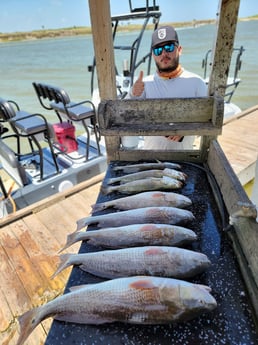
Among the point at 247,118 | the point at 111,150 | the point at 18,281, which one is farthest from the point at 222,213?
the point at 247,118

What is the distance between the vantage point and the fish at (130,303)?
888 millimetres

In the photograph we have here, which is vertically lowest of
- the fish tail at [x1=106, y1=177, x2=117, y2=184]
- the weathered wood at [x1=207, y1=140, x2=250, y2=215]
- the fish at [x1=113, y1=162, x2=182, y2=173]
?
the fish tail at [x1=106, y1=177, x2=117, y2=184]

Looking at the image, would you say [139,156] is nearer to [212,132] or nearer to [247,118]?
[212,132]

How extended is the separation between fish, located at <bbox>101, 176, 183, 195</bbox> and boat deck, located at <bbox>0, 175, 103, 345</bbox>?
1.21 metres

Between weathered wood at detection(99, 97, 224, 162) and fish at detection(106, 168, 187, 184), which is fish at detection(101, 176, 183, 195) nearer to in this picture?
fish at detection(106, 168, 187, 184)

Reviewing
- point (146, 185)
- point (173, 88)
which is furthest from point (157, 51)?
point (146, 185)

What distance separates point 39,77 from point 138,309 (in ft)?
66.9

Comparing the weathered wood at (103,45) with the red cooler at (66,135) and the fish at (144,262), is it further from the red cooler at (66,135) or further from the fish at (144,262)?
the red cooler at (66,135)

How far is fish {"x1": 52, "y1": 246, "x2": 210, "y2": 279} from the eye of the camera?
104 cm

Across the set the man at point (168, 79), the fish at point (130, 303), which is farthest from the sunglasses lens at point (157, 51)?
the fish at point (130, 303)

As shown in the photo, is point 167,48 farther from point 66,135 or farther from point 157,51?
point 66,135

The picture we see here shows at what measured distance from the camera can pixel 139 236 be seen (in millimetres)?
1224

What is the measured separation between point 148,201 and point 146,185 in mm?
182

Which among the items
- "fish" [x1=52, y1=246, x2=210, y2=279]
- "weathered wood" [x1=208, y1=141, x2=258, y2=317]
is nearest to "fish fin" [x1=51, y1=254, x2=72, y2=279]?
"fish" [x1=52, y1=246, x2=210, y2=279]
